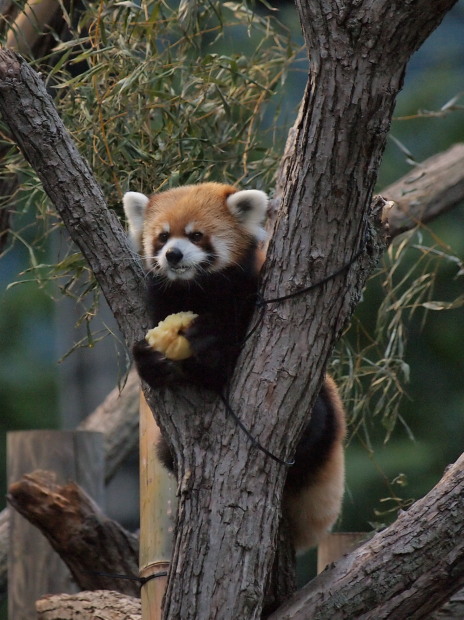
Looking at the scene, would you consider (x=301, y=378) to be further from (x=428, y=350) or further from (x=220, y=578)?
(x=428, y=350)

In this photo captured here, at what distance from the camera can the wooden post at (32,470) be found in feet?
11.3

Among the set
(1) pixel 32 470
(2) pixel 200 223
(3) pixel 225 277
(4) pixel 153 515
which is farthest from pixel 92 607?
(2) pixel 200 223

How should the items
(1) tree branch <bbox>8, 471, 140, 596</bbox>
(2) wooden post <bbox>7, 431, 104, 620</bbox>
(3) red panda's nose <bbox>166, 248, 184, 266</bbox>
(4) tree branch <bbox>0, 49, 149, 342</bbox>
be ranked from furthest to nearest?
(2) wooden post <bbox>7, 431, 104, 620</bbox> → (1) tree branch <bbox>8, 471, 140, 596</bbox> → (3) red panda's nose <bbox>166, 248, 184, 266</bbox> → (4) tree branch <bbox>0, 49, 149, 342</bbox>

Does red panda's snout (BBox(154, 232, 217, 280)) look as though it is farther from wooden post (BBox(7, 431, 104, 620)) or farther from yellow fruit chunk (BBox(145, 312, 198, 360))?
wooden post (BBox(7, 431, 104, 620))

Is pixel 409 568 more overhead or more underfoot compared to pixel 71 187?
more underfoot

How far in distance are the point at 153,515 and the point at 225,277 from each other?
839 millimetres

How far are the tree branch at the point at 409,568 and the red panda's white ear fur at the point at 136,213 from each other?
43.8 inches

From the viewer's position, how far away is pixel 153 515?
274 cm

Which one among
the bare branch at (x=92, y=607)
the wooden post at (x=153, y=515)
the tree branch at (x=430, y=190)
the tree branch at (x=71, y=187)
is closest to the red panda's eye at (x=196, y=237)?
the tree branch at (x=71, y=187)

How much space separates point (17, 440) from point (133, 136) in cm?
148

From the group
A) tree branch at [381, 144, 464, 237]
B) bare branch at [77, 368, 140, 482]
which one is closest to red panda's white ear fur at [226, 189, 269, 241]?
tree branch at [381, 144, 464, 237]

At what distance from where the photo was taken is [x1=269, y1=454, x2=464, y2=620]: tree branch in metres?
1.96

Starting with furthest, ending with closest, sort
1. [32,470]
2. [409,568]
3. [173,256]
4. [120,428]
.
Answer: [120,428] < [32,470] < [173,256] < [409,568]

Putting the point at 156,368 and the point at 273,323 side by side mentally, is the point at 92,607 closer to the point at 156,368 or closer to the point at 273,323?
the point at 156,368
